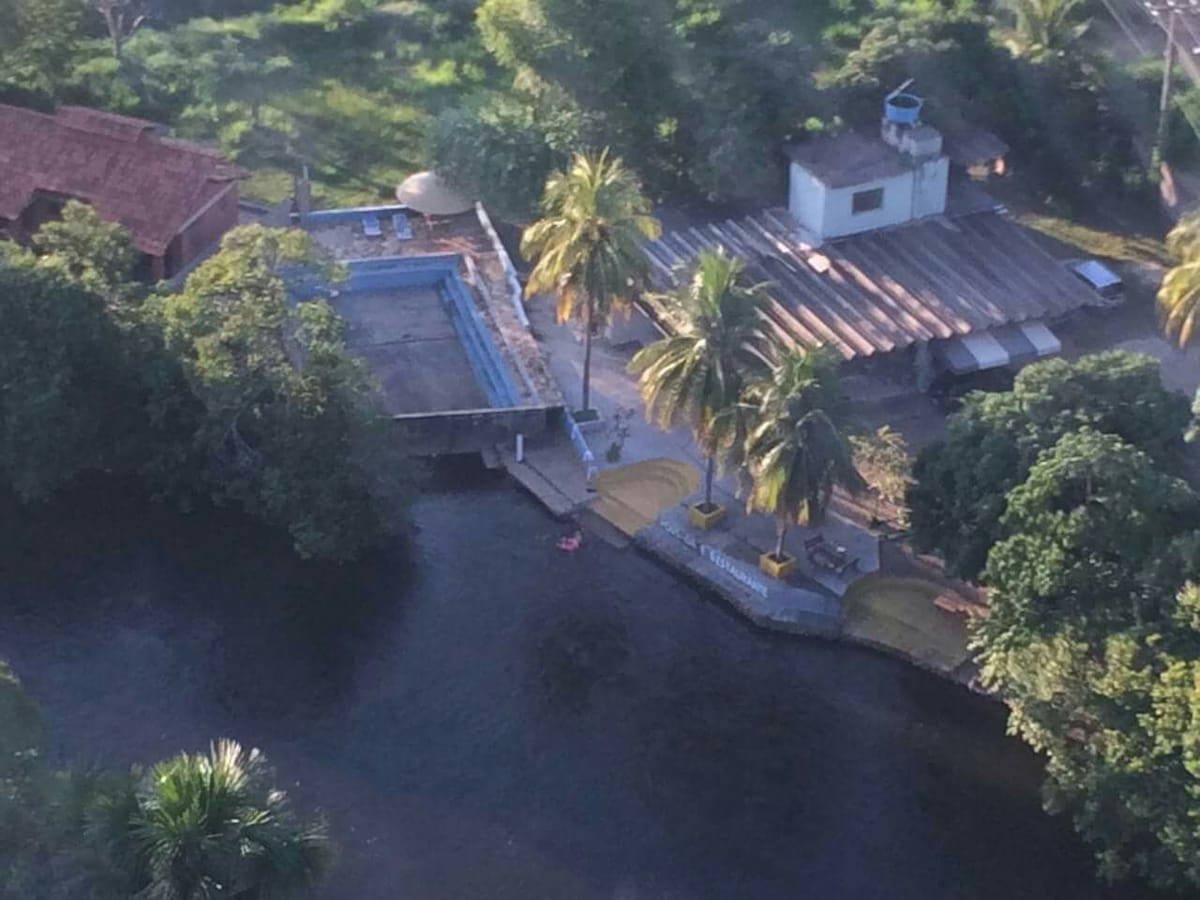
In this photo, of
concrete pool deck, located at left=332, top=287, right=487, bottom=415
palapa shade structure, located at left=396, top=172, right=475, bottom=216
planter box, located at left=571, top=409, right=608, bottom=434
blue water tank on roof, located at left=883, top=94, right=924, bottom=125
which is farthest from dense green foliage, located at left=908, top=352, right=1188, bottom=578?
palapa shade structure, located at left=396, top=172, right=475, bottom=216

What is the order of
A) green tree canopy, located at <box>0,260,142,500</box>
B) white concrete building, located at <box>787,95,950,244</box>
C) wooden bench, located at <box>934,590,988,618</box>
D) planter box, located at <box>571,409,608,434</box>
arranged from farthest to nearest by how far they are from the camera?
white concrete building, located at <box>787,95,950,244</box> → planter box, located at <box>571,409,608,434</box> → green tree canopy, located at <box>0,260,142,500</box> → wooden bench, located at <box>934,590,988,618</box>

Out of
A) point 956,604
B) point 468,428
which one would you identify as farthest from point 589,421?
point 956,604

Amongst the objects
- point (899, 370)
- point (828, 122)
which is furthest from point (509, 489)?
point (828, 122)

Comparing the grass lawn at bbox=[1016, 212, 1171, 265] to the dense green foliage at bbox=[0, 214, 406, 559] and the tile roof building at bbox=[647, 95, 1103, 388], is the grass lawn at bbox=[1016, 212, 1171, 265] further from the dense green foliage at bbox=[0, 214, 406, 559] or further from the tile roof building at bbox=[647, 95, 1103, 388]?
the dense green foliage at bbox=[0, 214, 406, 559]

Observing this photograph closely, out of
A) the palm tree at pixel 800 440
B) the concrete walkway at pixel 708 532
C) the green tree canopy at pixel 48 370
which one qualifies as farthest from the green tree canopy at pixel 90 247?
the palm tree at pixel 800 440

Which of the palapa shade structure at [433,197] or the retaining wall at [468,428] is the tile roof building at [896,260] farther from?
the palapa shade structure at [433,197]
